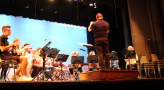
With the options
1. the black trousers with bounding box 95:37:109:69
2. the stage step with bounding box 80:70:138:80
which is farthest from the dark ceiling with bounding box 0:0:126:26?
the stage step with bounding box 80:70:138:80

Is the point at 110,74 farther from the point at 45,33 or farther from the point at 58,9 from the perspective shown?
the point at 58,9

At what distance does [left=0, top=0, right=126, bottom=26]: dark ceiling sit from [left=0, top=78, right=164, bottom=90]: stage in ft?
19.8

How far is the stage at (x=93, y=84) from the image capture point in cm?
182

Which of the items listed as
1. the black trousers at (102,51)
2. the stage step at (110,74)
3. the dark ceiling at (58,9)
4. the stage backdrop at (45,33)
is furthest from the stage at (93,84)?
the dark ceiling at (58,9)

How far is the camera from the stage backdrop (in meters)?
7.32

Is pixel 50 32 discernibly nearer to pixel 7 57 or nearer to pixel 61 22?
pixel 61 22

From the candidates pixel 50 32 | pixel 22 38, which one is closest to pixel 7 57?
pixel 22 38

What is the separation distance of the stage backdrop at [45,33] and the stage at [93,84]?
5.70 meters

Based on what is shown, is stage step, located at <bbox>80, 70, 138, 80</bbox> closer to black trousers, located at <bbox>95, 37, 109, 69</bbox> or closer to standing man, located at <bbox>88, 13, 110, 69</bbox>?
black trousers, located at <bbox>95, 37, 109, 69</bbox>

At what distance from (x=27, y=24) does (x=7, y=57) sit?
4304 millimetres

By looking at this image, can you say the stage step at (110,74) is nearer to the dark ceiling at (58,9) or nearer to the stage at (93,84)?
the stage at (93,84)

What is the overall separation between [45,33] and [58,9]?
1383mm

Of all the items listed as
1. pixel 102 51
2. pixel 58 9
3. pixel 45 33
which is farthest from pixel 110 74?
pixel 58 9

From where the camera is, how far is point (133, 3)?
8.26 m
